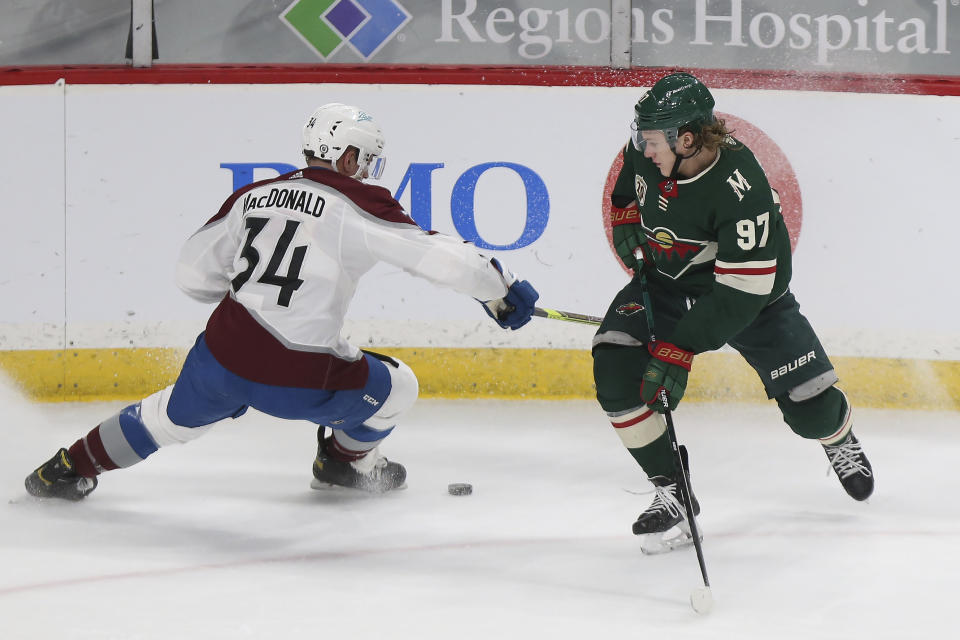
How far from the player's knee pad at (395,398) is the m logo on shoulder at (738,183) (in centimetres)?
89

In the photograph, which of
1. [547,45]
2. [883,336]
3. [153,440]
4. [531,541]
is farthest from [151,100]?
[883,336]

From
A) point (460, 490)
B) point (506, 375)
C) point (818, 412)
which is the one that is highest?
point (818, 412)

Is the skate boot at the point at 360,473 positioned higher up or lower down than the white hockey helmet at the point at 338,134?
lower down

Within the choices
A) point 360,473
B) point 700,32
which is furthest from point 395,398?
point 700,32

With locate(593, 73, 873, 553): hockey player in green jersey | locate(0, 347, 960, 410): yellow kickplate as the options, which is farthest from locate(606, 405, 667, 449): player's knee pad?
locate(0, 347, 960, 410): yellow kickplate

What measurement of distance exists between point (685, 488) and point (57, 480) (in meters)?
1.46

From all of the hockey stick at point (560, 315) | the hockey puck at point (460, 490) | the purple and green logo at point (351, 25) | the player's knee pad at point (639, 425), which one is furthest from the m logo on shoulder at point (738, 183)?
the purple and green logo at point (351, 25)

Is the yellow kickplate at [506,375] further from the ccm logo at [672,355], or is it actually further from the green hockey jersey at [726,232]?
the ccm logo at [672,355]

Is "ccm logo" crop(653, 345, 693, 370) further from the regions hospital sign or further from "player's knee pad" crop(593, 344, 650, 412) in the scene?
the regions hospital sign

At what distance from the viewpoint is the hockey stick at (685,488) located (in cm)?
202

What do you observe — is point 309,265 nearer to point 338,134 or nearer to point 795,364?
point 338,134

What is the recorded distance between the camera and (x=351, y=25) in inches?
161

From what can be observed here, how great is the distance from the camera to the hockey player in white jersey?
2445 mm

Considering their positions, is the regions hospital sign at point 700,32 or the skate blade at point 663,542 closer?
the skate blade at point 663,542
